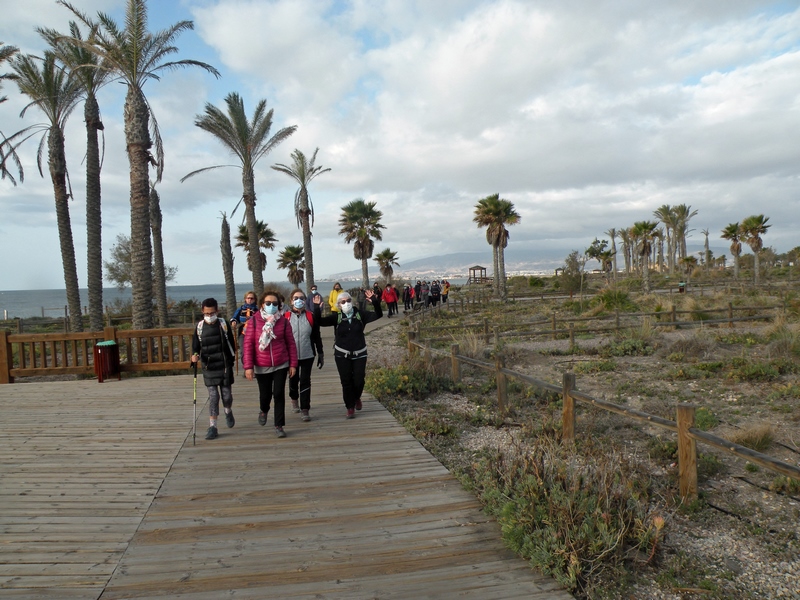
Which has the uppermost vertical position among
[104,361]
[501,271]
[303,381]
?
[501,271]

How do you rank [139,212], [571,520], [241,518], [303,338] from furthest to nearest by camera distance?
[139,212], [303,338], [241,518], [571,520]

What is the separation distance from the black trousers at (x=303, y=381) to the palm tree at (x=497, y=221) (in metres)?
33.8

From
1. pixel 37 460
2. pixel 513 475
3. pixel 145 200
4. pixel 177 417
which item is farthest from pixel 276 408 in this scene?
pixel 145 200

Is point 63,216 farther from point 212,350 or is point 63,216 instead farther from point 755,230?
point 755,230

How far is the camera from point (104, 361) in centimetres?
982

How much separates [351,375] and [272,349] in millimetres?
1174

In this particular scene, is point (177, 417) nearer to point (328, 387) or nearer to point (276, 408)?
point (276, 408)

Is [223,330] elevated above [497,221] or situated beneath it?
situated beneath

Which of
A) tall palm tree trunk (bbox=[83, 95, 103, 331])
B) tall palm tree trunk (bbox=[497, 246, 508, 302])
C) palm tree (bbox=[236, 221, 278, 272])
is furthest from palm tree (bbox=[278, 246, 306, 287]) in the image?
tall palm tree trunk (bbox=[83, 95, 103, 331])

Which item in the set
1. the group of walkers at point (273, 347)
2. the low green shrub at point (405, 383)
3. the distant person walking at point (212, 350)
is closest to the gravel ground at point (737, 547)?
the group of walkers at point (273, 347)

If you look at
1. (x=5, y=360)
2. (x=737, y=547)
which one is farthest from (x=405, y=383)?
(x=5, y=360)

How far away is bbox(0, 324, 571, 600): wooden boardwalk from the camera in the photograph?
309cm

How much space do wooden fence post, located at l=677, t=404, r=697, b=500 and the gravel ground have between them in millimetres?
223

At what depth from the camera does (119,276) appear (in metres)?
48.3
